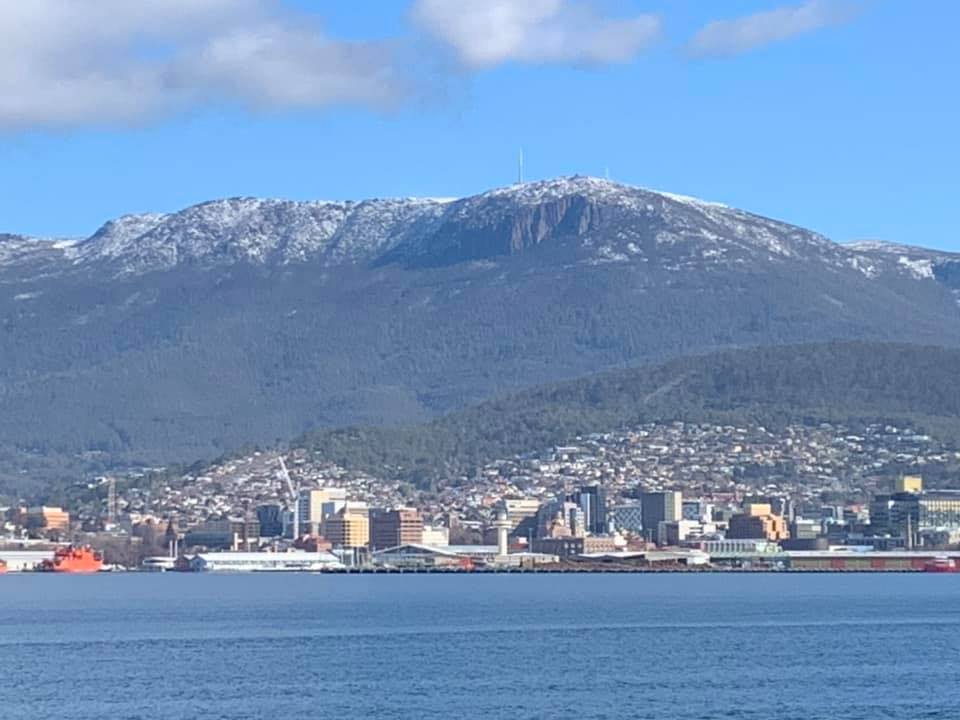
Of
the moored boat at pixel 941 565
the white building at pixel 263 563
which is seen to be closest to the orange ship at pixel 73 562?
the white building at pixel 263 563

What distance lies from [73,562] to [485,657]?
124652 mm

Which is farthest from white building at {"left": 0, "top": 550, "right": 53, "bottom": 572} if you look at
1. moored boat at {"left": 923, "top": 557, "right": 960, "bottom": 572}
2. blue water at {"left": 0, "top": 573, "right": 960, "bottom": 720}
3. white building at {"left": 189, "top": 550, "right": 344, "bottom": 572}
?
blue water at {"left": 0, "top": 573, "right": 960, "bottom": 720}

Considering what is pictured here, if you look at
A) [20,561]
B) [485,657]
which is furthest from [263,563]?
[485,657]

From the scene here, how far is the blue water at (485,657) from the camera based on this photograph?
58.1 meters

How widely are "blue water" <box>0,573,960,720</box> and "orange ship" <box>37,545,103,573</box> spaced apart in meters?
74.0

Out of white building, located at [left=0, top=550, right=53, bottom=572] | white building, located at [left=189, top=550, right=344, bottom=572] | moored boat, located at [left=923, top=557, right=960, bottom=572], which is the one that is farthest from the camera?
white building, located at [left=0, top=550, right=53, bottom=572]

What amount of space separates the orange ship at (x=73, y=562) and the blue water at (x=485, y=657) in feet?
243

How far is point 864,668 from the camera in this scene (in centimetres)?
6675

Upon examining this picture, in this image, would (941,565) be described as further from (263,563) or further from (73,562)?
(73,562)

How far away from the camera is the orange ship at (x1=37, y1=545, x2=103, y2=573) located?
192m

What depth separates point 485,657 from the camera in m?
71.4

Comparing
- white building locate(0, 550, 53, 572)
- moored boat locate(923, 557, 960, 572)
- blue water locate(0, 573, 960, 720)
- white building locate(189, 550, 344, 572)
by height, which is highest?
white building locate(0, 550, 53, 572)

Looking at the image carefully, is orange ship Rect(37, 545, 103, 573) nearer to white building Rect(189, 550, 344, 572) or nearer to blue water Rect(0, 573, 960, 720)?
white building Rect(189, 550, 344, 572)

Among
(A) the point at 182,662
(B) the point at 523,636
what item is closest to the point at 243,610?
(B) the point at 523,636
